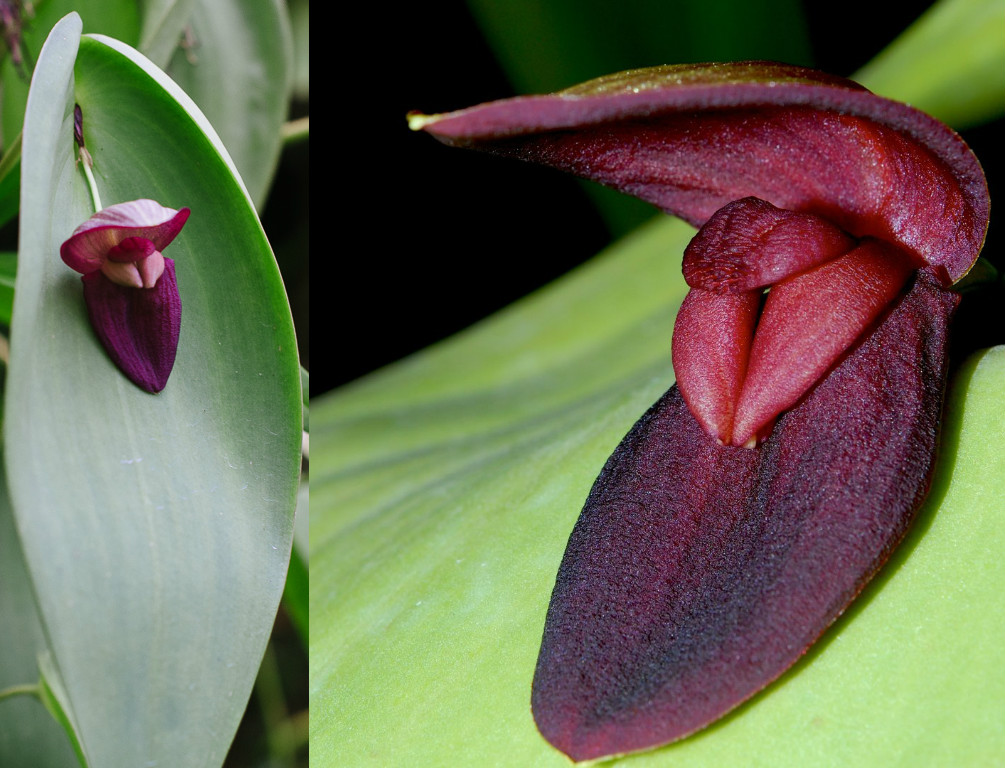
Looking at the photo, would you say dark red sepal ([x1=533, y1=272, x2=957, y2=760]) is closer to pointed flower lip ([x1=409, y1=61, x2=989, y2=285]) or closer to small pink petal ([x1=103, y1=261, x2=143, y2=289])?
pointed flower lip ([x1=409, y1=61, x2=989, y2=285])

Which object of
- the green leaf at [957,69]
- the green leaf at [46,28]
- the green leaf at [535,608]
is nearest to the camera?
the green leaf at [535,608]

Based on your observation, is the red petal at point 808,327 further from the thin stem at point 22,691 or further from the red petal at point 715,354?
the thin stem at point 22,691

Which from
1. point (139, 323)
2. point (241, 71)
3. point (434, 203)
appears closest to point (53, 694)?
point (139, 323)

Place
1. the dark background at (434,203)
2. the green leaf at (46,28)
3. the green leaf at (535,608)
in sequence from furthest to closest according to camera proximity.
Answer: the dark background at (434,203) < the green leaf at (46,28) < the green leaf at (535,608)

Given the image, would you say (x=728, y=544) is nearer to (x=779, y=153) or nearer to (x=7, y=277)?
(x=779, y=153)

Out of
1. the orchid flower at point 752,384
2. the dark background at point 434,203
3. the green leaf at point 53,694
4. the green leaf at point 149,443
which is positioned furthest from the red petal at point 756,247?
the dark background at point 434,203

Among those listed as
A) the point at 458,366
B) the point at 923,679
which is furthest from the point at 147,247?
the point at 458,366
